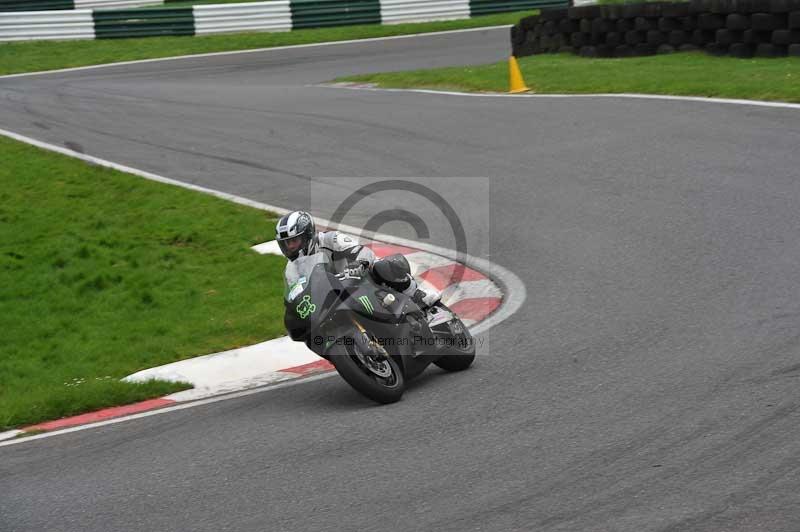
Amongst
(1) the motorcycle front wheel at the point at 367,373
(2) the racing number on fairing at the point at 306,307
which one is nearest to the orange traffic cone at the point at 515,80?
(1) the motorcycle front wheel at the point at 367,373

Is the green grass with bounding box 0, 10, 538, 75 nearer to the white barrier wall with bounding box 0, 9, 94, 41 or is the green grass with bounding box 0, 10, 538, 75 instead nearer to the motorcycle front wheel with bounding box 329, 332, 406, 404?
the white barrier wall with bounding box 0, 9, 94, 41

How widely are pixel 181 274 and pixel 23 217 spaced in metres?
3.27

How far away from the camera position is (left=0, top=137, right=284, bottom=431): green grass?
8812mm

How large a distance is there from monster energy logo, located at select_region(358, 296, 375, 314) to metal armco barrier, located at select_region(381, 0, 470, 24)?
26.3 meters

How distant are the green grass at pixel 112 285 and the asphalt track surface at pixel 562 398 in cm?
94

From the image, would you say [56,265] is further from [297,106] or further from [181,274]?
[297,106]

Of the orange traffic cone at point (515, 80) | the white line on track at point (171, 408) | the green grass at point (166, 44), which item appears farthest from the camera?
the green grass at point (166, 44)

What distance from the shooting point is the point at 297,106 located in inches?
755

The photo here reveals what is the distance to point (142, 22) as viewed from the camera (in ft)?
102

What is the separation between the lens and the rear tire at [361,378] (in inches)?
276

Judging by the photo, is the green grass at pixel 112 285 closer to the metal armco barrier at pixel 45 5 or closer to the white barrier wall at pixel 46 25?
the white barrier wall at pixel 46 25

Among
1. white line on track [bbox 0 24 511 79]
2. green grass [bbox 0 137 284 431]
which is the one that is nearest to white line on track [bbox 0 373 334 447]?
green grass [bbox 0 137 284 431]

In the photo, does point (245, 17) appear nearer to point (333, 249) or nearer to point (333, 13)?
point (333, 13)

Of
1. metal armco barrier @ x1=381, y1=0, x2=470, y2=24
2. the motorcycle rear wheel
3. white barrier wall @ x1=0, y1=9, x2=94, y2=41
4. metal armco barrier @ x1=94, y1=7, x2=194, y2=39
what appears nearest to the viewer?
the motorcycle rear wheel
